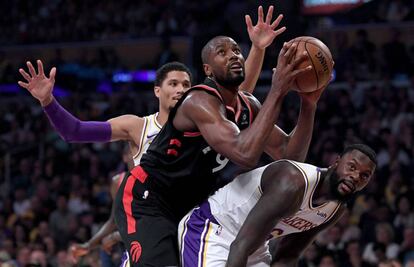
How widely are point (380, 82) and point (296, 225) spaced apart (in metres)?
7.74

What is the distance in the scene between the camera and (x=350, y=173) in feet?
13.5

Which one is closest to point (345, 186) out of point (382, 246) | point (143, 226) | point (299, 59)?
point (299, 59)

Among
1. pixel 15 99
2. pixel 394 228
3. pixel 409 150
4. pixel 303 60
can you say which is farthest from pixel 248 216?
pixel 15 99

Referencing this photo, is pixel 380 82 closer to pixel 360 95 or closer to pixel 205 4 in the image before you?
pixel 360 95

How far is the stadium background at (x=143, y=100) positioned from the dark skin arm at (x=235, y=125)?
11.6ft

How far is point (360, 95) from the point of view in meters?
11.6

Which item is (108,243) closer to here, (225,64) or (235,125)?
(225,64)

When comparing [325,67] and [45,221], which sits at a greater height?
[325,67]

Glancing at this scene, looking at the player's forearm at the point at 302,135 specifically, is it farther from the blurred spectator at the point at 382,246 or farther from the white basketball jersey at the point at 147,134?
the blurred spectator at the point at 382,246

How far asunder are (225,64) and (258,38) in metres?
0.65

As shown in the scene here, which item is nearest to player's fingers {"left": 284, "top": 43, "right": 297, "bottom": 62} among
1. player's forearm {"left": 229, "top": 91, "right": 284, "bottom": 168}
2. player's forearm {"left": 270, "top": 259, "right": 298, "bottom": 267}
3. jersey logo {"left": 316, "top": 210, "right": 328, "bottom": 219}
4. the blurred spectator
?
player's forearm {"left": 229, "top": 91, "right": 284, "bottom": 168}

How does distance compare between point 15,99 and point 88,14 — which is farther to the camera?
point 88,14

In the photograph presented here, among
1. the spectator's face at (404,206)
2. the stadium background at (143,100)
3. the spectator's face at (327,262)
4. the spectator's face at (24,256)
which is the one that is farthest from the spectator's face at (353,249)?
the spectator's face at (24,256)

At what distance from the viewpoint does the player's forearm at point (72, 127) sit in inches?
193
